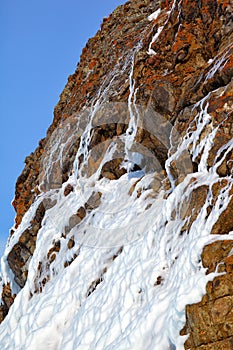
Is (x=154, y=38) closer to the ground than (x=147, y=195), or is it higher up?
higher up

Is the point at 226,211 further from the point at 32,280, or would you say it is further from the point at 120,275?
the point at 32,280

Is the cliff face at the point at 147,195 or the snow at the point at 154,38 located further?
the snow at the point at 154,38

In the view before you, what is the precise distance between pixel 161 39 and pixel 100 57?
27.6 ft

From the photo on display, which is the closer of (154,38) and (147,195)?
(147,195)

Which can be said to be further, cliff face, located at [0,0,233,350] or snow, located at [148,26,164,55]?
snow, located at [148,26,164,55]

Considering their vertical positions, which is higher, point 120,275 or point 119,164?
point 119,164

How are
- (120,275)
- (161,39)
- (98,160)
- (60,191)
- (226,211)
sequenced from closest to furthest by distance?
(226,211) < (120,275) < (161,39) < (98,160) < (60,191)

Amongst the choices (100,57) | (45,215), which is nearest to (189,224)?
(45,215)

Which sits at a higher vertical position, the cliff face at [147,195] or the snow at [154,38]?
the snow at [154,38]

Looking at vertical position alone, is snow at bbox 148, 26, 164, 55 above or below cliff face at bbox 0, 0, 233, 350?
above

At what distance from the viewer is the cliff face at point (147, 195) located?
21.5 ft

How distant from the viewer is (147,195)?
10992mm

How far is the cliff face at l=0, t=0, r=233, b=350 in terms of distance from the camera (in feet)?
21.5

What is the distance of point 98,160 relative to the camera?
1477cm
